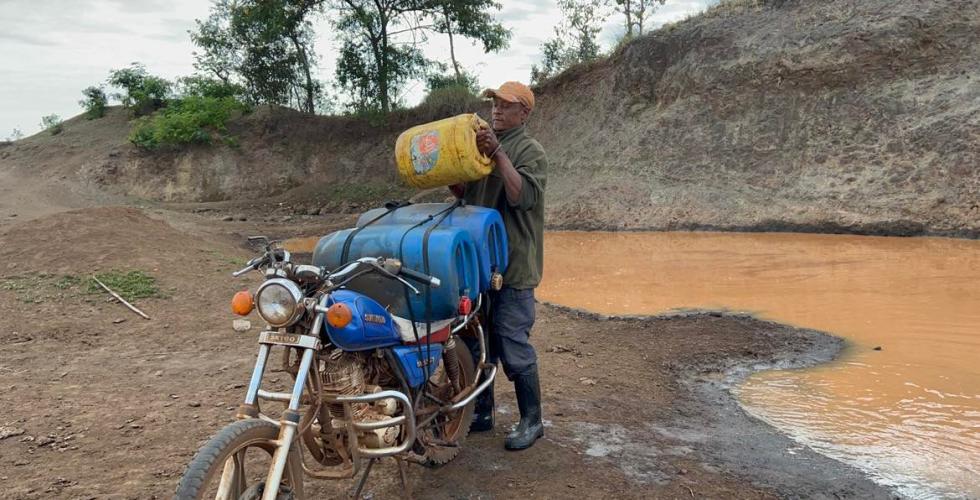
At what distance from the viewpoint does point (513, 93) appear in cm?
344

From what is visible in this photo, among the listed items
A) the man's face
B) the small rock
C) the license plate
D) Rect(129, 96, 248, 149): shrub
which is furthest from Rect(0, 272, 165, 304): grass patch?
Rect(129, 96, 248, 149): shrub

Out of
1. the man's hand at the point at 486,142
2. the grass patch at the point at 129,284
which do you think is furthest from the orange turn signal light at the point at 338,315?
the grass patch at the point at 129,284

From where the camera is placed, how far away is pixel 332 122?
25.2 meters

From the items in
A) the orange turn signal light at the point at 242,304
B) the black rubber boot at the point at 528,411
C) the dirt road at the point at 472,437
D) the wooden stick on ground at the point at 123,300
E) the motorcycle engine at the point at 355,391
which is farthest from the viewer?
the wooden stick on ground at the point at 123,300

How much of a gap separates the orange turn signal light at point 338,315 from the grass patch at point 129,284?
224 inches

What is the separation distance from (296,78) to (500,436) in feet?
79.2

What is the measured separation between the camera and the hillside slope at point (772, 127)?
13.3m

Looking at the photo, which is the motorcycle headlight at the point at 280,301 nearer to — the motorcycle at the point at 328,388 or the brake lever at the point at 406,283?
the motorcycle at the point at 328,388

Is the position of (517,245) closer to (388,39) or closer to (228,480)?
(228,480)

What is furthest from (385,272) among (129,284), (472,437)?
(129,284)

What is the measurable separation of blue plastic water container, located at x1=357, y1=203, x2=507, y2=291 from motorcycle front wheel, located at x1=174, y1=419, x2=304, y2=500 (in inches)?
45.5

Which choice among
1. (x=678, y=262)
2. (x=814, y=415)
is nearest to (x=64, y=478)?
(x=814, y=415)

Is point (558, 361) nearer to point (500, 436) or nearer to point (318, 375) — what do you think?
point (500, 436)

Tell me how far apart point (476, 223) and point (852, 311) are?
18.2 feet
